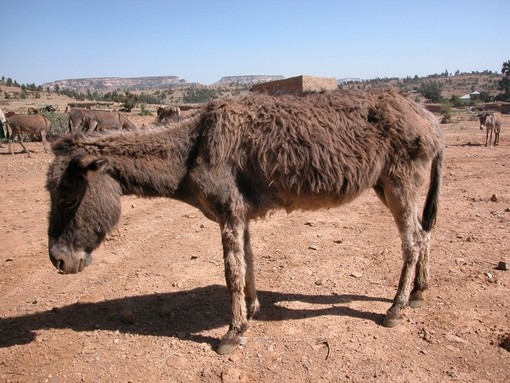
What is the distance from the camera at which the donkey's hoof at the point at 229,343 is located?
3.54m

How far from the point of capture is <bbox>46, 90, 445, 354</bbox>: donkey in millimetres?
3508

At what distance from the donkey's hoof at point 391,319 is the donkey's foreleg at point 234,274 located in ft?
4.75

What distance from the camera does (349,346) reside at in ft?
11.7

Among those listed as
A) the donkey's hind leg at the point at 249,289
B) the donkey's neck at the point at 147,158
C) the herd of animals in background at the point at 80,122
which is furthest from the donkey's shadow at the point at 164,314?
the herd of animals in background at the point at 80,122

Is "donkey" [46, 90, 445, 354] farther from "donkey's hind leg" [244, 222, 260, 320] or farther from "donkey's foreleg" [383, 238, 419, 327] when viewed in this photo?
"donkey's hind leg" [244, 222, 260, 320]

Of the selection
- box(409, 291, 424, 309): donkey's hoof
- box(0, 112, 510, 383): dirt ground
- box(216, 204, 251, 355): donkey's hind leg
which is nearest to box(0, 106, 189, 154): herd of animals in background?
box(0, 112, 510, 383): dirt ground

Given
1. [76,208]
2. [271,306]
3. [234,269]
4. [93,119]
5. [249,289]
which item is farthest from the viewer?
[93,119]

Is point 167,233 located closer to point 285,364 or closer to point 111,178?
point 111,178

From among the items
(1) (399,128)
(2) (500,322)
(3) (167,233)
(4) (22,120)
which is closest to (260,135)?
(1) (399,128)

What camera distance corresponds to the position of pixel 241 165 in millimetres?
3551

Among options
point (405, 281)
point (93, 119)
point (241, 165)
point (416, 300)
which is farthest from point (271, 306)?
point (93, 119)

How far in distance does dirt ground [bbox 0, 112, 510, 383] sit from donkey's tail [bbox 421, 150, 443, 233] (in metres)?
0.85

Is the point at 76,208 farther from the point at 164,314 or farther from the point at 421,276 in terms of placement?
the point at 421,276

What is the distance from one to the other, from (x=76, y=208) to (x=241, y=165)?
1.58 meters
